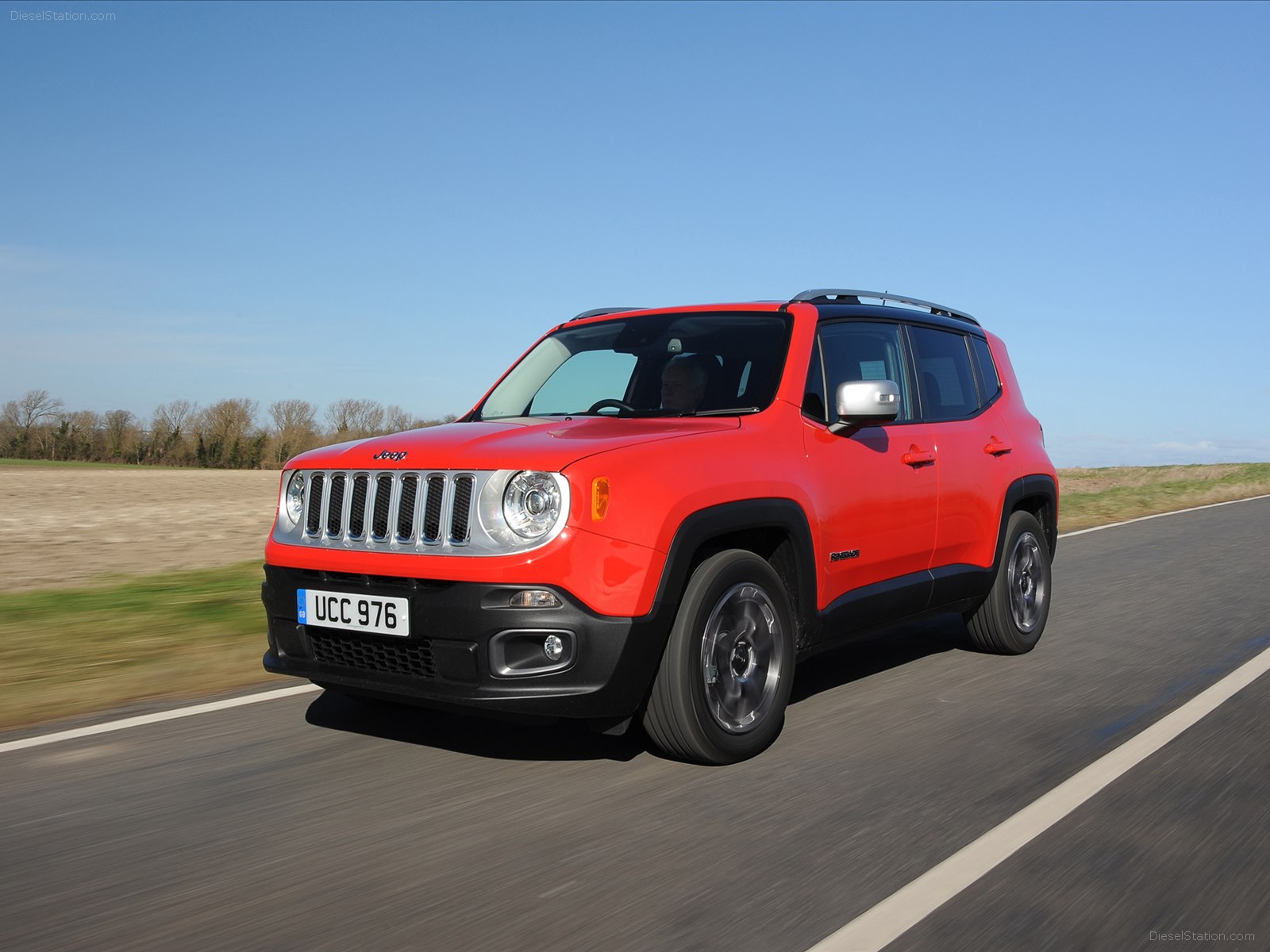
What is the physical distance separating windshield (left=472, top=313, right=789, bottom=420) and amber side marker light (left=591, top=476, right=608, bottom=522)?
3.73 feet

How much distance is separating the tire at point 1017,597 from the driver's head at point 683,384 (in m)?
2.39

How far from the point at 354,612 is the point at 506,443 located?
2.83ft

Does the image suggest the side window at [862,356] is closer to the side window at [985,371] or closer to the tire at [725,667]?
the side window at [985,371]

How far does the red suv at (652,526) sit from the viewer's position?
13.4ft

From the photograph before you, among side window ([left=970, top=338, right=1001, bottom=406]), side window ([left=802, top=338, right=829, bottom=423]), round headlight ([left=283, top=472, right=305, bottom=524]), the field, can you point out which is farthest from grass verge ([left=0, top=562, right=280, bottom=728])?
side window ([left=970, top=338, right=1001, bottom=406])

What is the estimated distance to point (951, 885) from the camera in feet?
10.7

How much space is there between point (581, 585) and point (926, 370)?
2.99m

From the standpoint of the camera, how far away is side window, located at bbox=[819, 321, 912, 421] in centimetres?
546

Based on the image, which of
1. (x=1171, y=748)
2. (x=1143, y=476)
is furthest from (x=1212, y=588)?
(x=1143, y=476)

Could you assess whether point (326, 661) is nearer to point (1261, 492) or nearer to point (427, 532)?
point (427, 532)

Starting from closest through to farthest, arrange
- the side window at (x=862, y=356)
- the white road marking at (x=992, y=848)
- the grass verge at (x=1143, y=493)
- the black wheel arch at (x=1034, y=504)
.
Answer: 1. the white road marking at (x=992, y=848)
2. the side window at (x=862, y=356)
3. the black wheel arch at (x=1034, y=504)
4. the grass verge at (x=1143, y=493)

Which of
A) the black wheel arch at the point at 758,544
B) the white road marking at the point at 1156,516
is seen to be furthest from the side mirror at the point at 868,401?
the white road marking at the point at 1156,516

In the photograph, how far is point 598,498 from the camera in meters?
4.10

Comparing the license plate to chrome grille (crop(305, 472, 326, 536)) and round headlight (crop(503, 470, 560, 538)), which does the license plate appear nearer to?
chrome grille (crop(305, 472, 326, 536))
